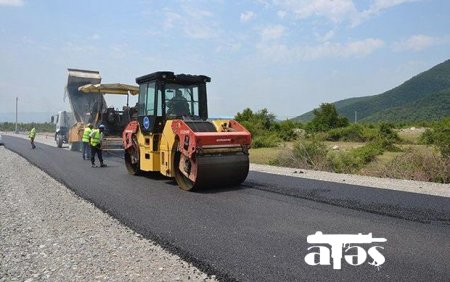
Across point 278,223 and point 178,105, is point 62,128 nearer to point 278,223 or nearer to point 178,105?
point 178,105

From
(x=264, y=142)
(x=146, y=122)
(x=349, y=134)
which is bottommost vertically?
(x=264, y=142)

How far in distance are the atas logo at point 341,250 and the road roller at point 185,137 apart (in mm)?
3487

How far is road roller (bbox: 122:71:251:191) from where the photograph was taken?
8492 millimetres

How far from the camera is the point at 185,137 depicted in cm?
858

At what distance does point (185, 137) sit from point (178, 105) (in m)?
1.68

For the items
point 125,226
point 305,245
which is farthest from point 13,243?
point 305,245

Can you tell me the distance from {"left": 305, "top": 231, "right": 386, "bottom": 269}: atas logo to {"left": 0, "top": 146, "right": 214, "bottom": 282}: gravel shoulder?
4.10 ft

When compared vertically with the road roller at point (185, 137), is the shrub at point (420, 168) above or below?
below

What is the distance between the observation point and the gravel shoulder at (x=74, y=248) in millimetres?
4137

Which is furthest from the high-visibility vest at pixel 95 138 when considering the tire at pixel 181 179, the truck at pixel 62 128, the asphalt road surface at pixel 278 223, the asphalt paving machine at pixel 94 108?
the truck at pixel 62 128

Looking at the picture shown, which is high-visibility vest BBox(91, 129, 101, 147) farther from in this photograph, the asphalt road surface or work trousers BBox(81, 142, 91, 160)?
the asphalt road surface

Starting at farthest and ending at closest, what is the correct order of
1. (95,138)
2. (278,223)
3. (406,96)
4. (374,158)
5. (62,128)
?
(406,96) < (62,128) < (374,158) < (95,138) < (278,223)

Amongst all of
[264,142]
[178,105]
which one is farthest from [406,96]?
[178,105]

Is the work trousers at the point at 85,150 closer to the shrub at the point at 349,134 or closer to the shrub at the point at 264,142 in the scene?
the shrub at the point at 264,142
